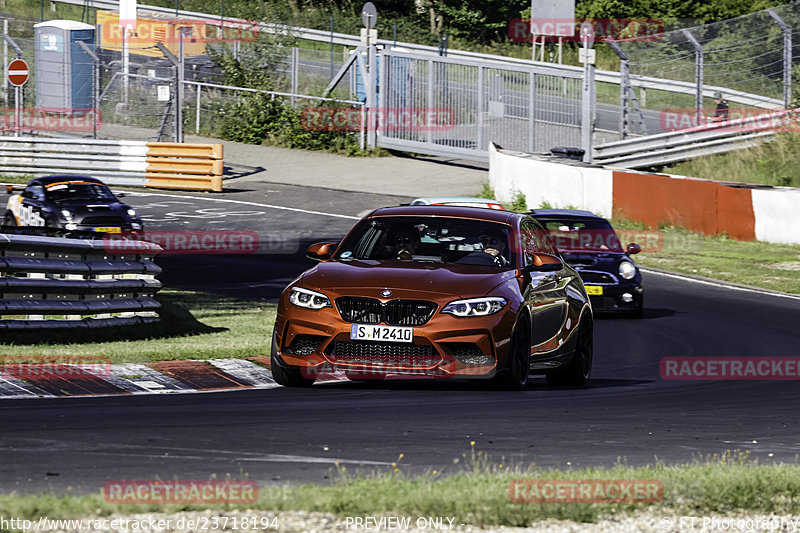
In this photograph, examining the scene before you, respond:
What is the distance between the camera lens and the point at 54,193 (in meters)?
26.4

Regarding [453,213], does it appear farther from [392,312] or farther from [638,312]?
[638,312]

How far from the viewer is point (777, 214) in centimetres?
2633

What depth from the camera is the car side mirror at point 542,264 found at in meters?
11.1

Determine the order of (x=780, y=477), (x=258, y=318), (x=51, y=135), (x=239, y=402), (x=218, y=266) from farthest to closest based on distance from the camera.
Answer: (x=51, y=135) → (x=218, y=266) → (x=258, y=318) → (x=239, y=402) → (x=780, y=477)

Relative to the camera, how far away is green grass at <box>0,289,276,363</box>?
12273 millimetres

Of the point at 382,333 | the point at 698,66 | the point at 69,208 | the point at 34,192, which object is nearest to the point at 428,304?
the point at 382,333

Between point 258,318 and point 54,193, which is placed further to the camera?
point 54,193

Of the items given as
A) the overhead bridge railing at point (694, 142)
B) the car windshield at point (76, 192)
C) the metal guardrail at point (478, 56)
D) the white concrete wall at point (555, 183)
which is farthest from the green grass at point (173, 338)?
the overhead bridge railing at point (694, 142)

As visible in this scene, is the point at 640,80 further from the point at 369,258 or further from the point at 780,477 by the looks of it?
the point at 780,477

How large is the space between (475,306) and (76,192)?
17862 mm

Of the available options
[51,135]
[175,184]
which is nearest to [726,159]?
[175,184]

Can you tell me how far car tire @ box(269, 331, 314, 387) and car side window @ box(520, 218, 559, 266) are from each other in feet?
6.94

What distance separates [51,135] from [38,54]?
3299mm

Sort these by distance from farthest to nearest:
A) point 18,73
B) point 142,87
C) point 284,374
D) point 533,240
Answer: point 142,87
point 18,73
point 533,240
point 284,374
